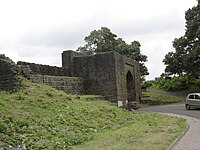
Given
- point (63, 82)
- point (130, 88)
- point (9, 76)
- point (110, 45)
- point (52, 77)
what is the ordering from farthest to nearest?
point (110, 45) → point (130, 88) → point (63, 82) → point (52, 77) → point (9, 76)

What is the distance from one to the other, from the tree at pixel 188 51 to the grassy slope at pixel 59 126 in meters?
23.3

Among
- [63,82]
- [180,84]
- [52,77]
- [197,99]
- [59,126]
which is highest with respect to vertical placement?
[180,84]

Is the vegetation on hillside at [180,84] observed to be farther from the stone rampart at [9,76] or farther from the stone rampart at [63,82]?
the stone rampart at [9,76]

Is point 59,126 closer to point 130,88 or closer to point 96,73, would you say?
point 96,73

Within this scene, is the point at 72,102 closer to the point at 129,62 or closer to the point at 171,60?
the point at 129,62

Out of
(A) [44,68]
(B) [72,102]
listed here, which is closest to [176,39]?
(A) [44,68]

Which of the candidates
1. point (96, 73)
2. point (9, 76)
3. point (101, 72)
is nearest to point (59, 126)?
point (9, 76)

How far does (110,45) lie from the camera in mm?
43344

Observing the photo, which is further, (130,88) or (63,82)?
(130,88)

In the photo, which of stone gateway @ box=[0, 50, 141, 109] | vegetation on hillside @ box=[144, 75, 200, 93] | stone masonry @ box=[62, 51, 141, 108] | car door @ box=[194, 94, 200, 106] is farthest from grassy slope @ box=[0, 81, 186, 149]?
vegetation on hillside @ box=[144, 75, 200, 93]

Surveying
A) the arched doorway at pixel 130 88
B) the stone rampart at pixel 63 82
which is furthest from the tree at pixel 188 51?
the stone rampart at pixel 63 82

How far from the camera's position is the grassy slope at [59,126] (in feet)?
30.7

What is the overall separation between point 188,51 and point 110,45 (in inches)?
380

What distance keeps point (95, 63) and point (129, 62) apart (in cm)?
522
